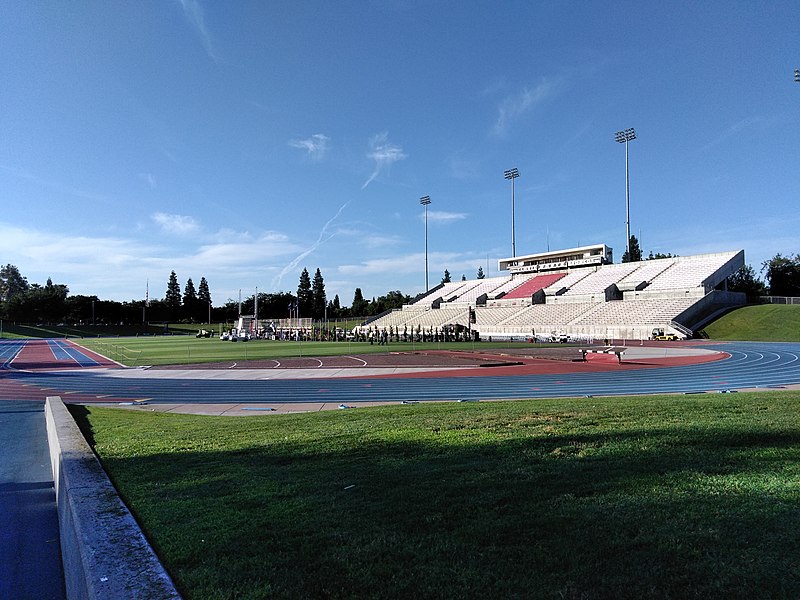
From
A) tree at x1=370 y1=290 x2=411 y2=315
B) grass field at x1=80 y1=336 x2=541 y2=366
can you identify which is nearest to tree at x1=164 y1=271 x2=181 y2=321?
tree at x1=370 y1=290 x2=411 y2=315

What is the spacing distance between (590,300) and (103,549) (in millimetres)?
66491

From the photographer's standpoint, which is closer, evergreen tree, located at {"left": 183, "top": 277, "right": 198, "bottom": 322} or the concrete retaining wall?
the concrete retaining wall

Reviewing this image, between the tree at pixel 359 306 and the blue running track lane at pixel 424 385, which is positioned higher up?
the tree at pixel 359 306

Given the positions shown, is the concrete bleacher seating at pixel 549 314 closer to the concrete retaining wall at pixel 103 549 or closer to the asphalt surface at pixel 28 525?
the asphalt surface at pixel 28 525

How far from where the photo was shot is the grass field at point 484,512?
2719mm

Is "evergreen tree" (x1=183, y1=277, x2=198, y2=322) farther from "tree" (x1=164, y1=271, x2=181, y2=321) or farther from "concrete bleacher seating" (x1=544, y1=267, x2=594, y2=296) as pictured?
"concrete bleacher seating" (x1=544, y1=267, x2=594, y2=296)

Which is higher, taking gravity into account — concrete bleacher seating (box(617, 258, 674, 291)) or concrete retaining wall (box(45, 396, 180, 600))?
concrete bleacher seating (box(617, 258, 674, 291))

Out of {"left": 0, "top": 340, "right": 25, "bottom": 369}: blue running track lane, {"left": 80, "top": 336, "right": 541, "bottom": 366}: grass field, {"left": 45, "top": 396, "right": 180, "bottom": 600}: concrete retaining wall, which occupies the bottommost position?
{"left": 0, "top": 340, "right": 25, "bottom": 369}: blue running track lane

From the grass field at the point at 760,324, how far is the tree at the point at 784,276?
91.6 feet

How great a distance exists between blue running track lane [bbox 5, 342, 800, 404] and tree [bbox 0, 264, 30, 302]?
151756 millimetres

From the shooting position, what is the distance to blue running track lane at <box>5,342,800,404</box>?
16562 millimetres

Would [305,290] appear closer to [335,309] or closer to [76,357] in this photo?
[335,309]

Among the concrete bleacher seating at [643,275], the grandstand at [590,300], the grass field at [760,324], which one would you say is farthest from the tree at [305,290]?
the grass field at [760,324]

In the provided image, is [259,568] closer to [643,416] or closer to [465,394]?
[643,416]
